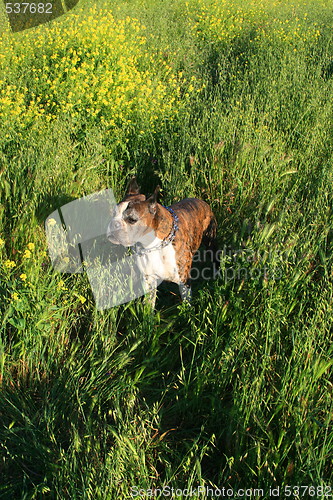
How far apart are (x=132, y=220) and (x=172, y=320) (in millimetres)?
821

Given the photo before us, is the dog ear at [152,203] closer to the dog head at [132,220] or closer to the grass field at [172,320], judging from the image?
the dog head at [132,220]

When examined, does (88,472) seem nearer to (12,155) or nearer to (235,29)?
(12,155)

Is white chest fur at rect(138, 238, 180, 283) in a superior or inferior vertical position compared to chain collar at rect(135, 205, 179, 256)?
inferior

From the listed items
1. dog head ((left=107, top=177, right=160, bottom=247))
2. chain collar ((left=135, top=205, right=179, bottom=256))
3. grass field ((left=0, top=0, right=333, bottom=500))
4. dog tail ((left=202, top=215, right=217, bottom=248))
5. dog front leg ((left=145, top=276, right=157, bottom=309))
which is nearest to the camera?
A: grass field ((left=0, top=0, right=333, bottom=500))

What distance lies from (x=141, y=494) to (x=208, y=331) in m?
1.14

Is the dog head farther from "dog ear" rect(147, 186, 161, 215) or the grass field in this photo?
the grass field

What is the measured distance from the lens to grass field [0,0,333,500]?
78.6 inches

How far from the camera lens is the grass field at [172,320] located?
78.6 inches

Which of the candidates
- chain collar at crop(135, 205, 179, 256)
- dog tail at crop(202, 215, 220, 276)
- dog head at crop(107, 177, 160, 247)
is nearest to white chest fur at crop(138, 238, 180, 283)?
chain collar at crop(135, 205, 179, 256)

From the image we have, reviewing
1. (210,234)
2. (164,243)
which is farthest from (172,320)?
(210,234)

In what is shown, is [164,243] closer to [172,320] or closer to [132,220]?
[132,220]

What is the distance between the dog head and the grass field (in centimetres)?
54

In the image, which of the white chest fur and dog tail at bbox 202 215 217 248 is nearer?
the white chest fur

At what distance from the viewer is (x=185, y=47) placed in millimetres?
8453
